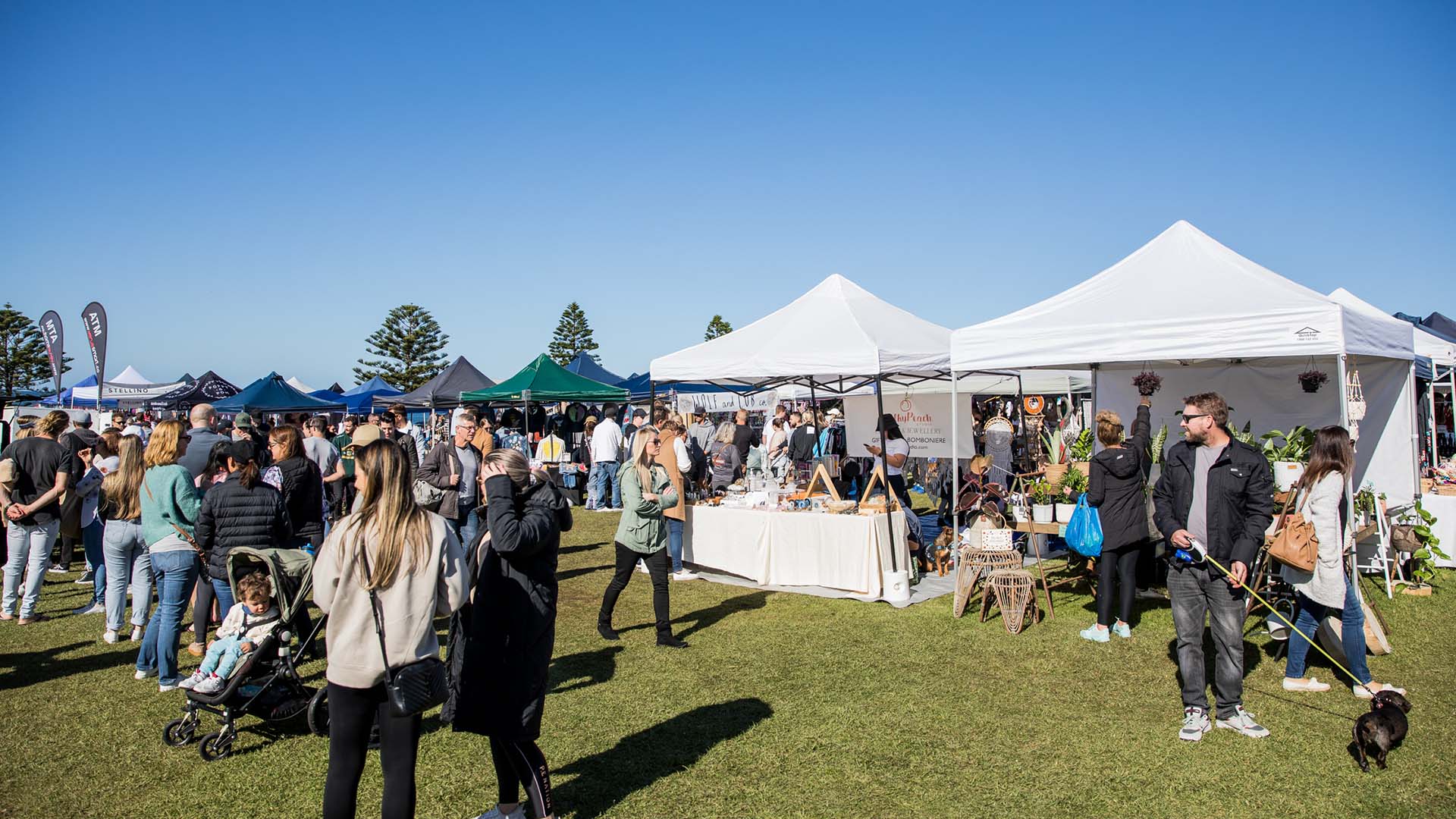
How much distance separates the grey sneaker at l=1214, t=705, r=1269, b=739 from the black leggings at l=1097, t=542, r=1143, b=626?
1721 millimetres

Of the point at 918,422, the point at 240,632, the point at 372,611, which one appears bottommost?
the point at 240,632

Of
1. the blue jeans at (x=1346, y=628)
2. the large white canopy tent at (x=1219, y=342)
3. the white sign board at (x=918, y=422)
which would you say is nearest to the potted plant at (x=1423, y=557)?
the large white canopy tent at (x=1219, y=342)

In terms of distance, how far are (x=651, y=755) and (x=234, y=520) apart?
9.33 ft

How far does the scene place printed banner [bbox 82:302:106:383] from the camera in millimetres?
11320

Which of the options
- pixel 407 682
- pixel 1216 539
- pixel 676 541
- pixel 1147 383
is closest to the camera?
pixel 407 682

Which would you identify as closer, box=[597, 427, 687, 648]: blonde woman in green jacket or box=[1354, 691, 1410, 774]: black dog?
box=[1354, 691, 1410, 774]: black dog

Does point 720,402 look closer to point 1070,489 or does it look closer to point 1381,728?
point 1070,489

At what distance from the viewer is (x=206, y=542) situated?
510 centimetres

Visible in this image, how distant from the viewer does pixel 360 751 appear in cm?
281

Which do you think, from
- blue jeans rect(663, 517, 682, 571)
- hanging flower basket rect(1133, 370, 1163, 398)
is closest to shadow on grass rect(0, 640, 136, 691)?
blue jeans rect(663, 517, 682, 571)

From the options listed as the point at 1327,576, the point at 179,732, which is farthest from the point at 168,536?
the point at 1327,576

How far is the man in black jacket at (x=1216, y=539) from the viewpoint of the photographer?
13.9ft

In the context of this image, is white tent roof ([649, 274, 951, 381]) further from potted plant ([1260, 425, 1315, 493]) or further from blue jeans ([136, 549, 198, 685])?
blue jeans ([136, 549, 198, 685])

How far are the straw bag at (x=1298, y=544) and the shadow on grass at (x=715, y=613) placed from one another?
3.94 metres
